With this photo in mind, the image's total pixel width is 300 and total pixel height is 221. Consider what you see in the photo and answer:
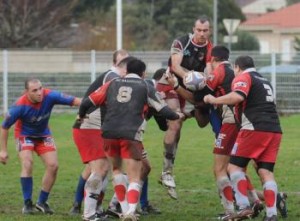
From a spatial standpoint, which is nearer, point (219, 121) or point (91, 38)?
point (219, 121)

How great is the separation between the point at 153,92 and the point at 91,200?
60.9 inches

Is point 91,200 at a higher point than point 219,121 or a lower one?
lower

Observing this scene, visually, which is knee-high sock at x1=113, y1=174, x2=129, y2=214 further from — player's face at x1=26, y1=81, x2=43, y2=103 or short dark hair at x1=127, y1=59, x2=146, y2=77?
player's face at x1=26, y1=81, x2=43, y2=103

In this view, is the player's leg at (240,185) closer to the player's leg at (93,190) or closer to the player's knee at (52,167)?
the player's leg at (93,190)

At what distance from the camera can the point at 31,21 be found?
53.0 metres

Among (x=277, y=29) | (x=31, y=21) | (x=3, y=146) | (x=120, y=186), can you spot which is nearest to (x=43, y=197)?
(x=3, y=146)

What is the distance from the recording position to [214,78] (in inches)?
491

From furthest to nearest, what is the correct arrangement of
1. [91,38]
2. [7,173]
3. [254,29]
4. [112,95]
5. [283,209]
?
[254,29] → [91,38] → [7,173] → [283,209] → [112,95]

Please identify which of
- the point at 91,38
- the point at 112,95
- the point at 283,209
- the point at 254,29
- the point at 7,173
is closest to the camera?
the point at 112,95

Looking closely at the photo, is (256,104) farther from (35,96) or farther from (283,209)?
(35,96)

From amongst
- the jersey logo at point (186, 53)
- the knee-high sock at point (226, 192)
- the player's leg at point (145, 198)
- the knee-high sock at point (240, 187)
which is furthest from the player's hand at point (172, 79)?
the knee-high sock at point (240, 187)

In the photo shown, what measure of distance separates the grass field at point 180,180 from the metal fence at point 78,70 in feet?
23.9

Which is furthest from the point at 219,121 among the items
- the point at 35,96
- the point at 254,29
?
the point at 254,29

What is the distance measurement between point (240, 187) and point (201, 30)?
2353 mm
